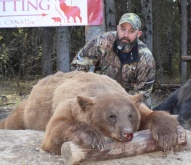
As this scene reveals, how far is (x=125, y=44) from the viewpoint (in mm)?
6270

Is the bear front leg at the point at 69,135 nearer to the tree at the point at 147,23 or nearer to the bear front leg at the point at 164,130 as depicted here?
the bear front leg at the point at 164,130

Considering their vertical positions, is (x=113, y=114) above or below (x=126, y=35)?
below

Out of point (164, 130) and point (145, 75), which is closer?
point (164, 130)

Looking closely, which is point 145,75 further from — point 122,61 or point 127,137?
point 127,137

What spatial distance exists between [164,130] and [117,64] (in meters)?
2.77

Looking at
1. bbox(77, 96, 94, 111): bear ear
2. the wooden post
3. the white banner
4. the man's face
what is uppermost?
the white banner

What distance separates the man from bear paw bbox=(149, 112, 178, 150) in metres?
2.33

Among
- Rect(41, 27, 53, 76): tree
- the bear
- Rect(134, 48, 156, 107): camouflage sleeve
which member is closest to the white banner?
Rect(134, 48, 156, 107): camouflage sleeve

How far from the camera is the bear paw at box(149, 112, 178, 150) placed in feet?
12.7

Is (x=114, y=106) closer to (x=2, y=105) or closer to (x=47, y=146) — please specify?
(x=47, y=146)

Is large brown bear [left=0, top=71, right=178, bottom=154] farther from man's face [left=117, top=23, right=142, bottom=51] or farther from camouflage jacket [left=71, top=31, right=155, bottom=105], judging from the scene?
camouflage jacket [left=71, top=31, right=155, bottom=105]

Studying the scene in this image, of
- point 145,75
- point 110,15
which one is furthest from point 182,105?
point 110,15

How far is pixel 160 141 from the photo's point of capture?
386cm

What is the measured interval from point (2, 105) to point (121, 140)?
6.23 metres
